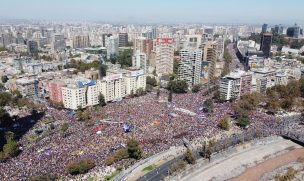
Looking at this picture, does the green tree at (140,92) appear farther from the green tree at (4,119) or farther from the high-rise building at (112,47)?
the high-rise building at (112,47)

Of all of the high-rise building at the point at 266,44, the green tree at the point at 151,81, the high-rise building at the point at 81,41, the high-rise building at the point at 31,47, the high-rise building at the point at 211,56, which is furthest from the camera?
the high-rise building at the point at 81,41

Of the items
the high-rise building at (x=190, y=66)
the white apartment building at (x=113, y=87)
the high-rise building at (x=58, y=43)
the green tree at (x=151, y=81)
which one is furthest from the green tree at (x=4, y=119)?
the high-rise building at (x=58, y=43)

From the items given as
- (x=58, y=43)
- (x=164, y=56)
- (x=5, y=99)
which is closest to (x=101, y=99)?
(x=5, y=99)

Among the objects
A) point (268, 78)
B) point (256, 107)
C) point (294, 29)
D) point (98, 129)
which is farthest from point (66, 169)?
point (294, 29)

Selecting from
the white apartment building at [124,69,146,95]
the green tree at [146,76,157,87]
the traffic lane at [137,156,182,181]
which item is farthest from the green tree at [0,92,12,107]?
the traffic lane at [137,156,182,181]

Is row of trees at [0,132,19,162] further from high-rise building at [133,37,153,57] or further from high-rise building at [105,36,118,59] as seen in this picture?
high-rise building at [105,36,118,59]

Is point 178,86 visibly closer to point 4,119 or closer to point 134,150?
point 134,150
